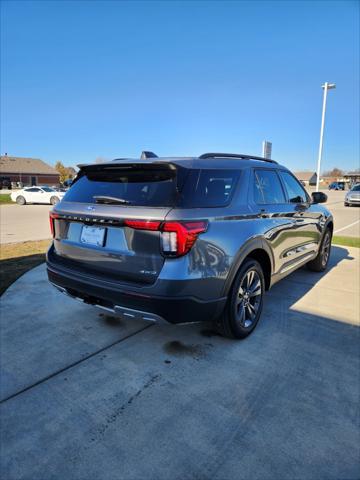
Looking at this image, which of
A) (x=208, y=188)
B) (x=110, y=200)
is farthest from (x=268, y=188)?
(x=110, y=200)

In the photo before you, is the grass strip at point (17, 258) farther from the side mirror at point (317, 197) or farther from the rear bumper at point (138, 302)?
the side mirror at point (317, 197)

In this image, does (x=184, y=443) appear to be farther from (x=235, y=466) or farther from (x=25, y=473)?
(x=25, y=473)

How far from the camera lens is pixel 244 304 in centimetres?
334

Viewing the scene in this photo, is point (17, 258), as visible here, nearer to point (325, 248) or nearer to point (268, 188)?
point (268, 188)

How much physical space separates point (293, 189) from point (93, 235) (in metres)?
3.00

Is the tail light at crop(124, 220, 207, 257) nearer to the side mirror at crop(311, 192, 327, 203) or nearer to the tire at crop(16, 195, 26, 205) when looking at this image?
the side mirror at crop(311, 192, 327, 203)

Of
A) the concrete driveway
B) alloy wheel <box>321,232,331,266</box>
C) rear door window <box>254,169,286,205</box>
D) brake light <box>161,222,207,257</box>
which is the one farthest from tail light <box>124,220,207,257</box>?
alloy wheel <box>321,232,331,266</box>

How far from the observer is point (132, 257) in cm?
257

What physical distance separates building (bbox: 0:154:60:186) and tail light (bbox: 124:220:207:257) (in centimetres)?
6989

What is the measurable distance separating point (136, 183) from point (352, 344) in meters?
2.67

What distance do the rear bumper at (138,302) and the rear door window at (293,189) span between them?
221 centimetres

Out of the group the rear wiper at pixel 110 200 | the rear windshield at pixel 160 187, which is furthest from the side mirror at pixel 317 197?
the rear wiper at pixel 110 200

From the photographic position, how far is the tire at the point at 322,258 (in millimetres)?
5816

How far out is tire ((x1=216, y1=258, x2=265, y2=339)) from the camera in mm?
3041
